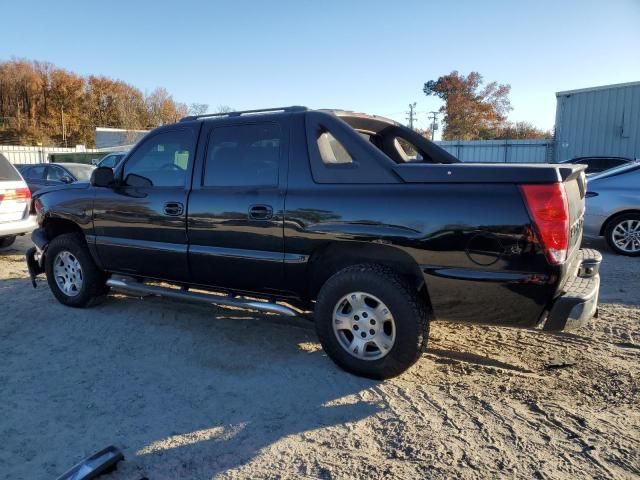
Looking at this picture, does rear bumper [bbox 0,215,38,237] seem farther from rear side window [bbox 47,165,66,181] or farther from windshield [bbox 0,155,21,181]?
rear side window [bbox 47,165,66,181]

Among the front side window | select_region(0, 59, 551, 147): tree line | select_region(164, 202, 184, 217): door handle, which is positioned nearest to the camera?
select_region(164, 202, 184, 217): door handle

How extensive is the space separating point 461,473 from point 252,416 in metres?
1.31

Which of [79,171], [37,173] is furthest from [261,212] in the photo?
[37,173]

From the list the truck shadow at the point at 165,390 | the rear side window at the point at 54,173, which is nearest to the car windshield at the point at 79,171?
the rear side window at the point at 54,173

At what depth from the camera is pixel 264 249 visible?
3932mm

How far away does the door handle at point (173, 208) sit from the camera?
172 inches

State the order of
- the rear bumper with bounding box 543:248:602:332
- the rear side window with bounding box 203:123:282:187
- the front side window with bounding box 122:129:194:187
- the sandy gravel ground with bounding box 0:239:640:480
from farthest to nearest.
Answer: the front side window with bounding box 122:129:194:187, the rear side window with bounding box 203:123:282:187, the rear bumper with bounding box 543:248:602:332, the sandy gravel ground with bounding box 0:239:640:480

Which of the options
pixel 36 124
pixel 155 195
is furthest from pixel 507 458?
pixel 36 124

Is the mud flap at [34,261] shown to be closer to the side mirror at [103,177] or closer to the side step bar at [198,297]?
the side step bar at [198,297]

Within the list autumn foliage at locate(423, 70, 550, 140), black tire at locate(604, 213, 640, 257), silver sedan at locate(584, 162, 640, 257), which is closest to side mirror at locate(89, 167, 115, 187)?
silver sedan at locate(584, 162, 640, 257)

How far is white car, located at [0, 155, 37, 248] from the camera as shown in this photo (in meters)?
7.86

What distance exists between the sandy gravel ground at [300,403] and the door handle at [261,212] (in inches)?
45.6

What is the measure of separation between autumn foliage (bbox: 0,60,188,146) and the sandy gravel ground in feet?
224

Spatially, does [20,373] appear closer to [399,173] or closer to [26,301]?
[26,301]
